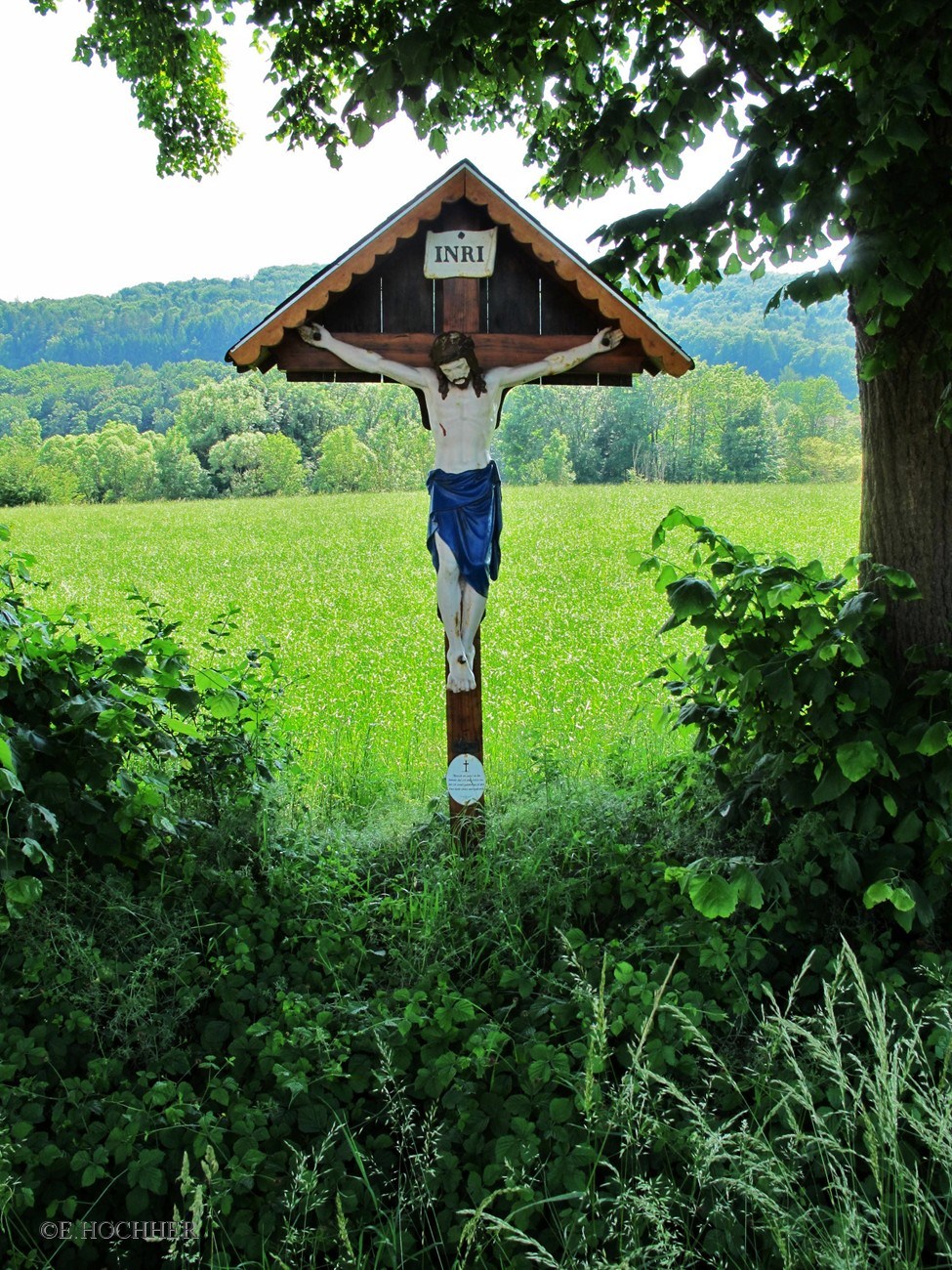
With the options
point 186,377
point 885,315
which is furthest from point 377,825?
point 186,377

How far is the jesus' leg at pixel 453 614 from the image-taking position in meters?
3.96

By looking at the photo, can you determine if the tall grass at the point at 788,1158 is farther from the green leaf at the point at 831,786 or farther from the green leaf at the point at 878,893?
the green leaf at the point at 831,786

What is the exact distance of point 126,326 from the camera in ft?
105

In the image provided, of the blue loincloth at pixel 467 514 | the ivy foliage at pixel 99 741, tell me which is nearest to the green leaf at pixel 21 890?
the ivy foliage at pixel 99 741

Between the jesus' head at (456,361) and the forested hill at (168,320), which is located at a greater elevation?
the forested hill at (168,320)

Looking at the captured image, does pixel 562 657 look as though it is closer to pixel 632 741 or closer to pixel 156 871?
pixel 632 741

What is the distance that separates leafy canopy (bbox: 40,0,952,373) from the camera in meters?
2.90

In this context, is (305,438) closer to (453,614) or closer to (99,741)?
(453,614)

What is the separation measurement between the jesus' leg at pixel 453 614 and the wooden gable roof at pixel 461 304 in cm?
→ 80

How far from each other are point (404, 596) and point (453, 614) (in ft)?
26.3

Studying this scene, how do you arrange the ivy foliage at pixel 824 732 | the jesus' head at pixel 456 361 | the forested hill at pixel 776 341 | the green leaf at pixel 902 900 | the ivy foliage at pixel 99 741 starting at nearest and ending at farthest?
the green leaf at pixel 902 900 < the ivy foliage at pixel 824 732 < the ivy foliage at pixel 99 741 < the jesus' head at pixel 456 361 < the forested hill at pixel 776 341

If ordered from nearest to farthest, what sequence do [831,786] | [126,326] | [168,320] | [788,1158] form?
[788,1158] → [831,786] → [168,320] → [126,326]

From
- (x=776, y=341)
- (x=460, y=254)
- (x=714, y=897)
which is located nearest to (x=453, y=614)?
(x=460, y=254)

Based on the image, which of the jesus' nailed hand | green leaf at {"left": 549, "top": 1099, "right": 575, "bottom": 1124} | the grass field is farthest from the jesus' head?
green leaf at {"left": 549, "top": 1099, "right": 575, "bottom": 1124}
